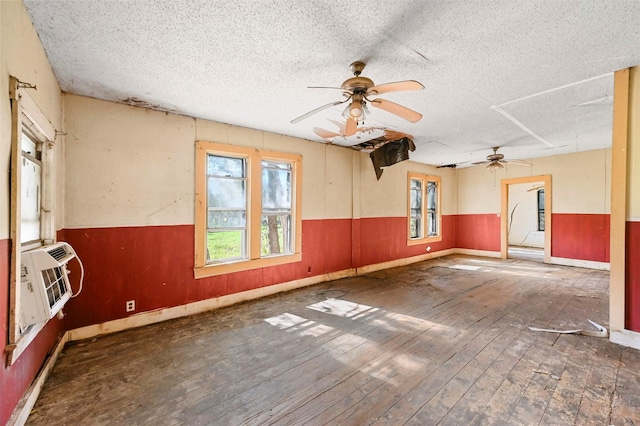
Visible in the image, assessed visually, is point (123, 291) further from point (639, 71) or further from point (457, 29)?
point (639, 71)

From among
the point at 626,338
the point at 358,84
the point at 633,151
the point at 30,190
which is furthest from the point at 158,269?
the point at 633,151

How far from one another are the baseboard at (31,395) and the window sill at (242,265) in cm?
155

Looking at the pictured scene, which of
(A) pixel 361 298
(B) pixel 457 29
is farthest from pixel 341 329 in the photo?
(B) pixel 457 29

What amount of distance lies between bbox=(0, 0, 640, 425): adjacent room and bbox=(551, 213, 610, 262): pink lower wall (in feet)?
4.40

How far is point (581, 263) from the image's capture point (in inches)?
249

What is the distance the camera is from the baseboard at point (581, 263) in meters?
6.02

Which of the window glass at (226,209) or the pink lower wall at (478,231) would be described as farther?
the pink lower wall at (478,231)

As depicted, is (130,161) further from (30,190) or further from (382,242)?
(382,242)

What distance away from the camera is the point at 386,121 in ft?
13.3

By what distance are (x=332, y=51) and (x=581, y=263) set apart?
758cm

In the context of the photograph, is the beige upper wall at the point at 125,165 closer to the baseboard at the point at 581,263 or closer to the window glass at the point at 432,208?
the window glass at the point at 432,208

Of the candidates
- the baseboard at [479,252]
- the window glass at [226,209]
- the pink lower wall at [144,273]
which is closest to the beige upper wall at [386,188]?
the pink lower wall at [144,273]

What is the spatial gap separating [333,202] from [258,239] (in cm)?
175

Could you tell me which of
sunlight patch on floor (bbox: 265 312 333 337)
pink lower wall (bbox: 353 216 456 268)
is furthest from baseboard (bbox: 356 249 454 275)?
sunlight patch on floor (bbox: 265 312 333 337)
